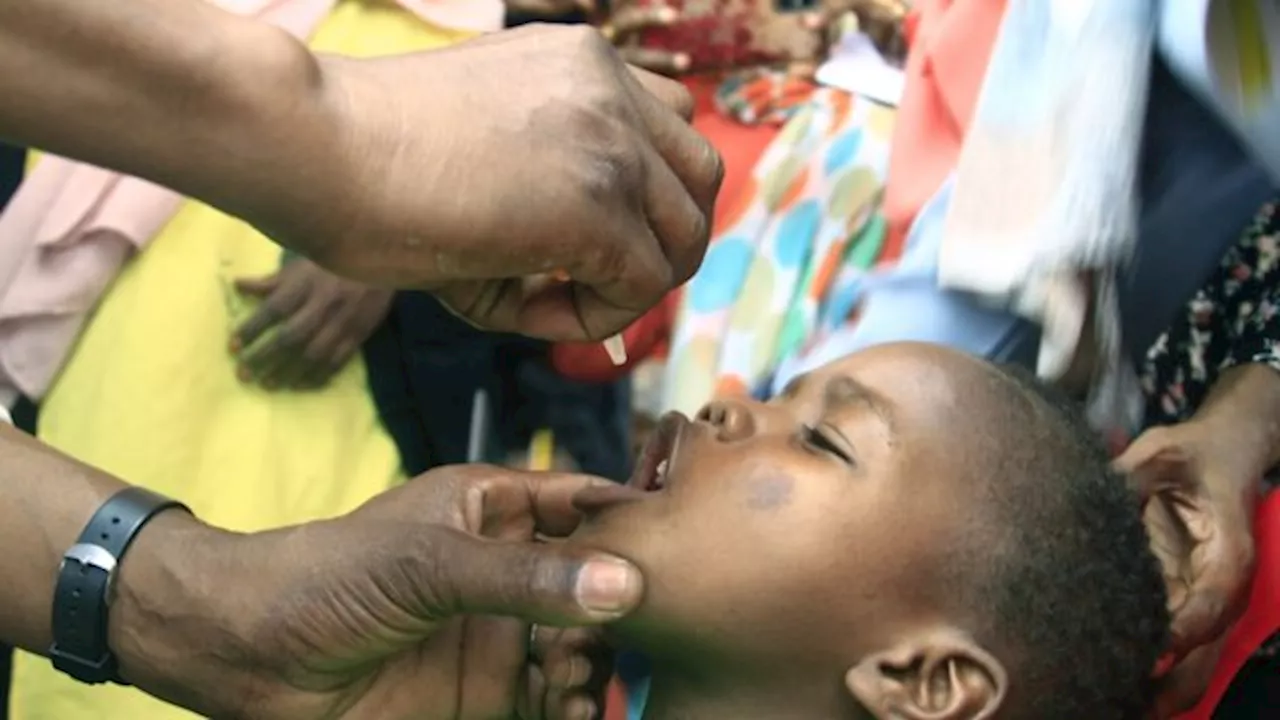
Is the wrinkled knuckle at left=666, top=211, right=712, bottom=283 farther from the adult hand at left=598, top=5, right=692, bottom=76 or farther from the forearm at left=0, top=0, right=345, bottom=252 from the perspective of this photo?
the adult hand at left=598, top=5, right=692, bottom=76

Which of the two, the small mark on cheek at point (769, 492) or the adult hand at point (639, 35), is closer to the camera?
the small mark on cheek at point (769, 492)

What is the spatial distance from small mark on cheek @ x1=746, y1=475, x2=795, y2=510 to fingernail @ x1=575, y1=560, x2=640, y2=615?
10 centimetres

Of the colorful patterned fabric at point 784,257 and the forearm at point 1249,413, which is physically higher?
the forearm at point 1249,413

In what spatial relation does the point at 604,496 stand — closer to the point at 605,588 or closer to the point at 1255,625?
the point at 605,588

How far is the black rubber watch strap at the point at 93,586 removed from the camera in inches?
36.7

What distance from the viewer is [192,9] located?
80 centimetres

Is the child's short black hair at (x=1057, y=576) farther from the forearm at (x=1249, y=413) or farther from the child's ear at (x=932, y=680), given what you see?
the forearm at (x=1249, y=413)

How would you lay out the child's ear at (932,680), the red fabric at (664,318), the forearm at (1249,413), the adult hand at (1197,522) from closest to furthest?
the child's ear at (932,680) < the adult hand at (1197,522) < the forearm at (1249,413) < the red fabric at (664,318)

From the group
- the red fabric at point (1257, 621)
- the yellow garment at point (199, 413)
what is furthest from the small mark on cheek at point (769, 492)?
the yellow garment at point (199, 413)

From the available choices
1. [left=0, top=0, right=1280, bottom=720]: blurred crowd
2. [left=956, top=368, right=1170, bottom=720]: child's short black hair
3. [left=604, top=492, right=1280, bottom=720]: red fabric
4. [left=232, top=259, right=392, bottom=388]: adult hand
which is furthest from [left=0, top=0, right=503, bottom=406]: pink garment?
[left=604, top=492, right=1280, bottom=720]: red fabric

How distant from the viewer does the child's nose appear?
956 mm

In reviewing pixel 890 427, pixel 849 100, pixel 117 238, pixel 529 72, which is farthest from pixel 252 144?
pixel 849 100

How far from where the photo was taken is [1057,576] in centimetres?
90

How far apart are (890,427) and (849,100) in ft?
2.46
